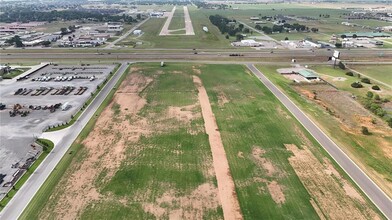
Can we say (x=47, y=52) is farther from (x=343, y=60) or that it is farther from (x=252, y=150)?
(x=343, y=60)

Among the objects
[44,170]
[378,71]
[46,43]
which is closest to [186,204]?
[44,170]

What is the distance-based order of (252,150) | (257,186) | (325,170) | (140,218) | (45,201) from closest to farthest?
(140,218) → (45,201) → (257,186) → (325,170) → (252,150)

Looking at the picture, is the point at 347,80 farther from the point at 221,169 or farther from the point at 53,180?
the point at 53,180

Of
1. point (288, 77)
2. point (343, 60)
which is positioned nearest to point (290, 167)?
point (288, 77)

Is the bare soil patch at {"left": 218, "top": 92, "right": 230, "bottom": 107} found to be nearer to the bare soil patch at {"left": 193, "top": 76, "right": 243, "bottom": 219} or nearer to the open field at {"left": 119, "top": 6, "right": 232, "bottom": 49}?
the bare soil patch at {"left": 193, "top": 76, "right": 243, "bottom": 219}

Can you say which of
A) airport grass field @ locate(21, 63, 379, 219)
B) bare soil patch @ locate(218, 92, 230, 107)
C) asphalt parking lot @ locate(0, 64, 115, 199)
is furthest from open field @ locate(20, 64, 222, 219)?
asphalt parking lot @ locate(0, 64, 115, 199)

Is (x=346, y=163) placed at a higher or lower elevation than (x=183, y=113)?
higher

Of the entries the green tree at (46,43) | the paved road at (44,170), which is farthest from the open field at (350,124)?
the green tree at (46,43)
